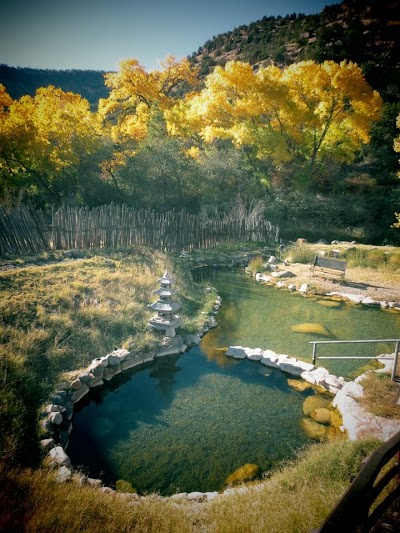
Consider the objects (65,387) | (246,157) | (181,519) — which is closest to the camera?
(181,519)

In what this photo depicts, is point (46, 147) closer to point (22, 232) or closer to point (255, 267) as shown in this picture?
point (22, 232)

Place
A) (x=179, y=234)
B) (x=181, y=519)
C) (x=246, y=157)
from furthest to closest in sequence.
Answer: (x=246, y=157), (x=179, y=234), (x=181, y=519)

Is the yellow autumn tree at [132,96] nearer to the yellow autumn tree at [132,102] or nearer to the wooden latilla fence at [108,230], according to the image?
the yellow autumn tree at [132,102]

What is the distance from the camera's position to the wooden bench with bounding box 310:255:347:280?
12188 millimetres

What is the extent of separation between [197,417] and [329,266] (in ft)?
29.1

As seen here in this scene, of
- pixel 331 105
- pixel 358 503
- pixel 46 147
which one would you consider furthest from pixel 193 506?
pixel 331 105

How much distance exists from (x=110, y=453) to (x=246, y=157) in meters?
20.4

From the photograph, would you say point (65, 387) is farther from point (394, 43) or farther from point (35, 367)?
point (394, 43)

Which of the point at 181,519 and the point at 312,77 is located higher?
the point at 312,77

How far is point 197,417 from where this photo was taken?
233 inches

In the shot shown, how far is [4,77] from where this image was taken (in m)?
45.5

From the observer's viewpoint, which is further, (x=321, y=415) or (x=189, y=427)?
(x=321, y=415)

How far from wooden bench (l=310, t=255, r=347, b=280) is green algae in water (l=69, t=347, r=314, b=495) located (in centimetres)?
665

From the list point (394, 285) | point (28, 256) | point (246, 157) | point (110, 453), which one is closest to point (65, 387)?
point (110, 453)
